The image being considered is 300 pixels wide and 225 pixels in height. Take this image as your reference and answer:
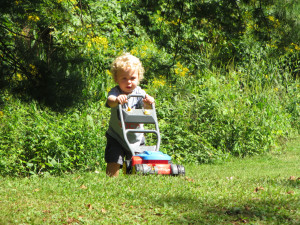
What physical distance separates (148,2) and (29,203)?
5.65 metres

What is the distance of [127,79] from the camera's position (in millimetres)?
5465

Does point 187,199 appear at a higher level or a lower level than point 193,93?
lower

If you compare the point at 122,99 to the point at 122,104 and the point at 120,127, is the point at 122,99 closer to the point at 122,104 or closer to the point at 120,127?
the point at 122,104

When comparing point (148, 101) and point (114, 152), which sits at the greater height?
point (148, 101)

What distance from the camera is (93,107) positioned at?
8.15 m

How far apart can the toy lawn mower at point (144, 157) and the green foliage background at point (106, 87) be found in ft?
4.45

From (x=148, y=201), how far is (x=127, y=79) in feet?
6.06

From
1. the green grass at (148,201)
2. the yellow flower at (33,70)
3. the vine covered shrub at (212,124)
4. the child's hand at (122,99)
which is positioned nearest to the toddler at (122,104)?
the child's hand at (122,99)

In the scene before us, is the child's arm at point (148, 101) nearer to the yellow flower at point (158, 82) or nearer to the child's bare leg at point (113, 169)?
the child's bare leg at point (113, 169)

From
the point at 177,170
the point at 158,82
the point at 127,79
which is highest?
the point at 158,82

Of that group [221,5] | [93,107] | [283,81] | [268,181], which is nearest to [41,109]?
[93,107]

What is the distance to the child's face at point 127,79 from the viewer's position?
5429 millimetres

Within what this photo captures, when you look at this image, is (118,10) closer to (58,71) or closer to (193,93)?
(193,93)

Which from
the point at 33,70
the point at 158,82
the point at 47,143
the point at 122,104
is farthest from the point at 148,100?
the point at 158,82
